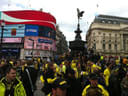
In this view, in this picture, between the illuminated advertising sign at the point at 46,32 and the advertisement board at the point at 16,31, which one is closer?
the advertisement board at the point at 16,31

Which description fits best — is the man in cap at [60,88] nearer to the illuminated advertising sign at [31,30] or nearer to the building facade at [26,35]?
the building facade at [26,35]

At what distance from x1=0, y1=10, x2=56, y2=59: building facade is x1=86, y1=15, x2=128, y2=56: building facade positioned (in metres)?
28.1

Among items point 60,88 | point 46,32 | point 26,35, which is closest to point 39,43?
point 46,32

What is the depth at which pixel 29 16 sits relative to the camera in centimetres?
4972

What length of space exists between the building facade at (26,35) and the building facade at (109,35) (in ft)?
92.2

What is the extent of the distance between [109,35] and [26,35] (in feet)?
148

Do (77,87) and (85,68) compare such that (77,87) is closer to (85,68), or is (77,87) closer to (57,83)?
(57,83)

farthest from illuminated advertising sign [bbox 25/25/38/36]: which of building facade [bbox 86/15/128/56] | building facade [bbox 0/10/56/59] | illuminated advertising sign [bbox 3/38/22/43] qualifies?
building facade [bbox 86/15/128/56]

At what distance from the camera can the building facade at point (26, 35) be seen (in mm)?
47844

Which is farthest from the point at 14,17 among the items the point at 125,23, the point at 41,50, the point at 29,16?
the point at 125,23

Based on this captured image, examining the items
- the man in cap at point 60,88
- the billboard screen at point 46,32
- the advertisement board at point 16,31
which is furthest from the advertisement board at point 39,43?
the man in cap at point 60,88

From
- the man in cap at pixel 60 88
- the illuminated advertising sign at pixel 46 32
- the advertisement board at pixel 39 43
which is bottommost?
the man in cap at pixel 60 88

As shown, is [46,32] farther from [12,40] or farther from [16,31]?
[12,40]

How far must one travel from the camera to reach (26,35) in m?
48.4
